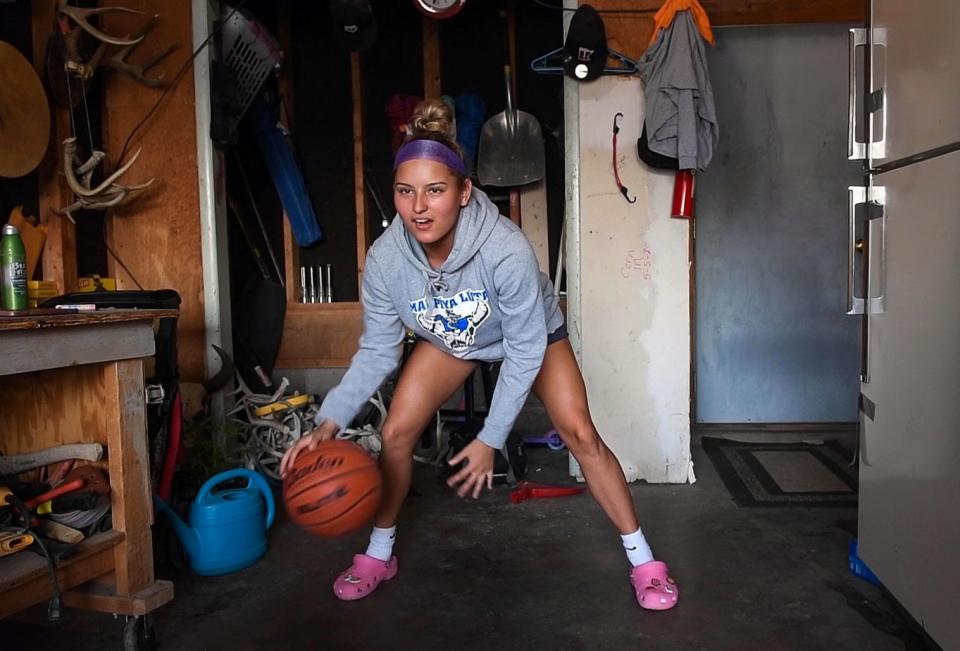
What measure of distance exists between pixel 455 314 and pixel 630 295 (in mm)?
1553

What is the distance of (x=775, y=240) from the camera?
453 cm

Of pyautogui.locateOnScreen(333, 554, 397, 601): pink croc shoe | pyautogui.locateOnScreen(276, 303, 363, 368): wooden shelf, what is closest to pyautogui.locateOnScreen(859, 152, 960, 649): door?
pyautogui.locateOnScreen(333, 554, 397, 601): pink croc shoe

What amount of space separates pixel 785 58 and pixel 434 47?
2101 mm

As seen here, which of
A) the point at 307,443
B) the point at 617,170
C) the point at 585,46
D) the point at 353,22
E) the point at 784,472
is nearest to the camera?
the point at 307,443

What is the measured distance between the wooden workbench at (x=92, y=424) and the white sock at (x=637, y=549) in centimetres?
131

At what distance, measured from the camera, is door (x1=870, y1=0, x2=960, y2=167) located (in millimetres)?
1715

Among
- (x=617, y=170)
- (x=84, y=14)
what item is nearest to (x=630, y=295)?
(x=617, y=170)

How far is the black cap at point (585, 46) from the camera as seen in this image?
3.26 metres

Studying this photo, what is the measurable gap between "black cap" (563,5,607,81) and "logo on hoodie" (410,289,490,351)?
1.71 meters

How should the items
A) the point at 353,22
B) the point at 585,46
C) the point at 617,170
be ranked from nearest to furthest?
the point at 585,46
the point at 617,170
the point at 353,22

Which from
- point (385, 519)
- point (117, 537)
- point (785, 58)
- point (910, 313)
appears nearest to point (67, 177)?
point (117, 537)

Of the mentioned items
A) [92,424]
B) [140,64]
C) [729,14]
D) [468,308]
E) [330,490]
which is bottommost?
[330,490]

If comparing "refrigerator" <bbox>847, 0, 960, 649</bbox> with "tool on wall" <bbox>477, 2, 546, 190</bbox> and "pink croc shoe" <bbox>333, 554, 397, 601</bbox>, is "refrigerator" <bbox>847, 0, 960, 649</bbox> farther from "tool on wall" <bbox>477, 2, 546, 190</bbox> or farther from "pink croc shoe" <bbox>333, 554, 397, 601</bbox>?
"tool on wall" <bbox>477, 2, 546, 190</bbox>

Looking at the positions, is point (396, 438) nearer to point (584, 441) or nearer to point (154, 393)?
point (584, 441)
